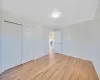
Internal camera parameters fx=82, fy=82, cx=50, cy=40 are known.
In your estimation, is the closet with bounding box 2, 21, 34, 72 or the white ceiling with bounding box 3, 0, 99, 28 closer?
the white ceiling with bounding box 3, 0, 99, 28

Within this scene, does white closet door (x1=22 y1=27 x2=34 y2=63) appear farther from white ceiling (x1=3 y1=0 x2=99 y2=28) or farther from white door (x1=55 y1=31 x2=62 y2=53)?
white door (x1=55 y1=31 x2=62 y2=53)

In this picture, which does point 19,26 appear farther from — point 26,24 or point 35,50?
point 35,50

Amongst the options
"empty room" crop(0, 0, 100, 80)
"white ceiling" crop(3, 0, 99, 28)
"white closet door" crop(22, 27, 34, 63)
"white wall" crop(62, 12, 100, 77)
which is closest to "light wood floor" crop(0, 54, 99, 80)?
"empty room" crop(0, 0, 100, 80)

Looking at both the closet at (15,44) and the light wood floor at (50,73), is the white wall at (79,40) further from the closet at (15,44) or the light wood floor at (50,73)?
the closet at (15,44)

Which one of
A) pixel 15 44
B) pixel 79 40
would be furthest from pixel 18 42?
pixel 79 40

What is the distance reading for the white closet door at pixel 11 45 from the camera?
301 cm

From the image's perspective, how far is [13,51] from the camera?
342 centimetres

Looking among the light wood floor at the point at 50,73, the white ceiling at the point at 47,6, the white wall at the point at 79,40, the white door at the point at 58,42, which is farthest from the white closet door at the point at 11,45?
the white door at the point at 58,42

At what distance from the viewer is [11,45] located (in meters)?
3.32

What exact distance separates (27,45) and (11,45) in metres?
1.02

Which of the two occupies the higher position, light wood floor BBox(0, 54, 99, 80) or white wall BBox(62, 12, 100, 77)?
white wall BBox(62, 12, 100, 77)

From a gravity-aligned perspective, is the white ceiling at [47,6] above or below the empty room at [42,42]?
above

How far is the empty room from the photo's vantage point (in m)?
2.65

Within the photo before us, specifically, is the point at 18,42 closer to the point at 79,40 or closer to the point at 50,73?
the point at 50,73
